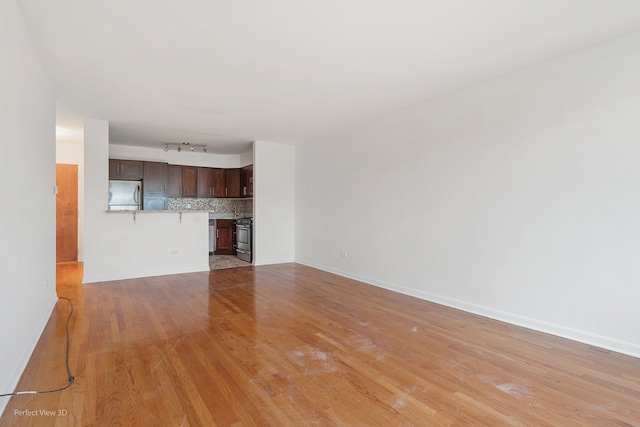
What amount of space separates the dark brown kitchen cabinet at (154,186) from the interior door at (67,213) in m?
1.44

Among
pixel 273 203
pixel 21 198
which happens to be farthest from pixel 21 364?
pixel 273 203

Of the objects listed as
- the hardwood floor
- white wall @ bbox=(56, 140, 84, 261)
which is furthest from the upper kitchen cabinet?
the hardwood floor

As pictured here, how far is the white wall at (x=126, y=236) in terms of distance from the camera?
509 cm

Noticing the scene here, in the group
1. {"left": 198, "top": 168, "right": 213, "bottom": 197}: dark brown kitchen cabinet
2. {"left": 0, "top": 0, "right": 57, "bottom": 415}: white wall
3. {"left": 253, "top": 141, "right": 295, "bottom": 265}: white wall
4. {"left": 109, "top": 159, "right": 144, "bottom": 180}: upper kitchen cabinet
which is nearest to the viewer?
{"left": 0, "top": 0, "right": 57, "bottom": 415}: white wall

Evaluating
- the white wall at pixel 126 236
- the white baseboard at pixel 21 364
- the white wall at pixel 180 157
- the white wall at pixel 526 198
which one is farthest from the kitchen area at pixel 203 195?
the white wall at pixel 526 198

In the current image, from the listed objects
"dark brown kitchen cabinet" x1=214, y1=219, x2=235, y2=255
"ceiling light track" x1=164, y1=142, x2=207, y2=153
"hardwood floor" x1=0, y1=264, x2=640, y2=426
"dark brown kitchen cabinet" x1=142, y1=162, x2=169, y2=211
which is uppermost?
"ceiling light track" x1=164, y1=142, x2=207, y2=153

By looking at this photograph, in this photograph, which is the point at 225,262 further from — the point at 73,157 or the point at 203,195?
the point at 73,157

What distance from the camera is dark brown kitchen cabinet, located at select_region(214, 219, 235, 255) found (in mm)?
8062

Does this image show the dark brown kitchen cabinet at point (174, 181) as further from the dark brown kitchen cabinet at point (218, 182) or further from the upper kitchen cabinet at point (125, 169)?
the dark brown kitchen cabinet at point (218, 182)

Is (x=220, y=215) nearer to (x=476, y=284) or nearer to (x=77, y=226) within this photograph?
(x=77, y=226)

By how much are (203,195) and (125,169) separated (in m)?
1.75

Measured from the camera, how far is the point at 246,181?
7809 millimetres

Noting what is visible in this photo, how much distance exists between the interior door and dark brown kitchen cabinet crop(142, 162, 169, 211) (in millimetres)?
1441

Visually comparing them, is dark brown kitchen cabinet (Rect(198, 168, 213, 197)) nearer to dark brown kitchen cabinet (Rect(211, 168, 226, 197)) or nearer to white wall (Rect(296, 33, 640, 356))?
dark brown kitchen cabinet (Rect(211, 168, 226, 197))
